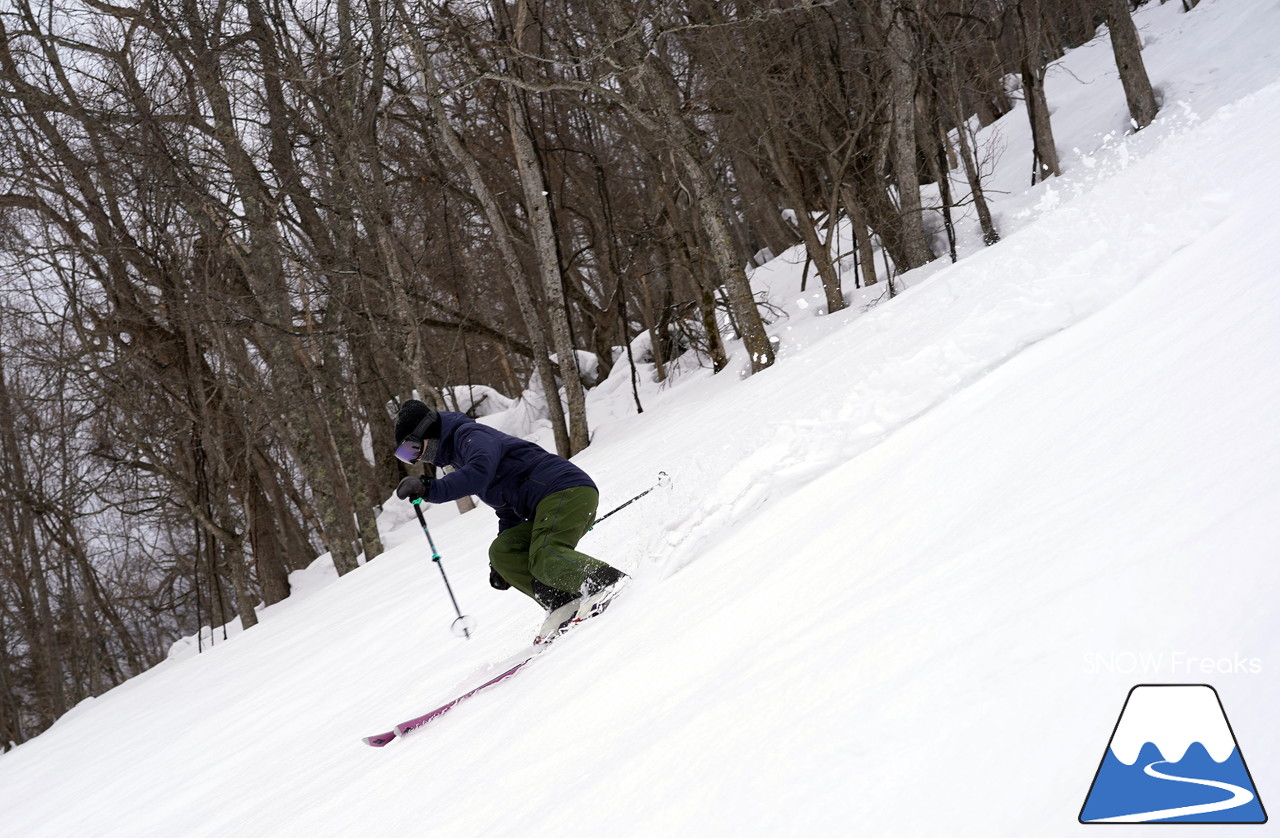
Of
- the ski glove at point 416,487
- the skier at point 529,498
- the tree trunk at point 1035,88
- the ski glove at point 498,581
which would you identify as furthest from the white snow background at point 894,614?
the tree trunk at point 1035,88

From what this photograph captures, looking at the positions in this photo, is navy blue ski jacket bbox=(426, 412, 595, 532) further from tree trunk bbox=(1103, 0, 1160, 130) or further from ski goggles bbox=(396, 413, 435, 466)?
tree trunk bbox=(1103, 0, 1160, 130)

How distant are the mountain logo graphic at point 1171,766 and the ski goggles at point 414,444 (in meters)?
4.23

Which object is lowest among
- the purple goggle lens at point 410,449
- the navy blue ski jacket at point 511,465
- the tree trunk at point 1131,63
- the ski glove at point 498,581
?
the ski glove at point 498,581

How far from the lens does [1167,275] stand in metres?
5.30

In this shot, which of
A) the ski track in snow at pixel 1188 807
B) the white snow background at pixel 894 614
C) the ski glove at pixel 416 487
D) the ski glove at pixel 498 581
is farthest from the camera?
the ski glove at pixel 498 581

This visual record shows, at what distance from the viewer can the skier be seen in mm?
5453

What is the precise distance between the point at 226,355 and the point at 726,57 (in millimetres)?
9985

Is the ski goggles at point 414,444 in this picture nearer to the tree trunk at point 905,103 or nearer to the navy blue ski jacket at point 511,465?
the navy blue ski jacket at point 511,465

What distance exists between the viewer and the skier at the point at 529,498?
5453 mm

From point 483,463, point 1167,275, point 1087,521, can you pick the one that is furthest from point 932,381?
point 1087,521

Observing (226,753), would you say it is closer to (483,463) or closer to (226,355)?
(483,463)

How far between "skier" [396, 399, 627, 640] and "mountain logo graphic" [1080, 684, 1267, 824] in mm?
3776

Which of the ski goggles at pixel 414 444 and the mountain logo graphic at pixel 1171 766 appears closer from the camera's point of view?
the mountain logo graphic at pixel 1171 766

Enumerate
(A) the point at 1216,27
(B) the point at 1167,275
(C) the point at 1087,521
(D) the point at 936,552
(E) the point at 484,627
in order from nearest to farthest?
(C) the point at 1087,521
(D) the point at 936,552
(B) the point at 1167,275
(E) the point at 484,627
(A) the point at 1216,27
